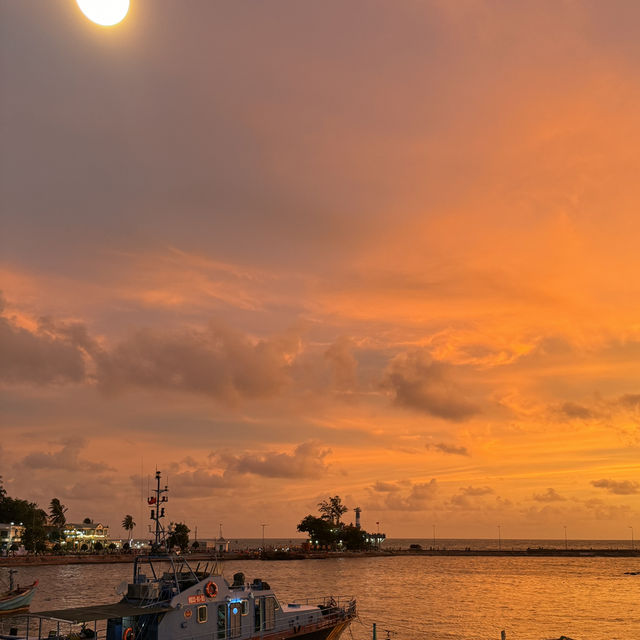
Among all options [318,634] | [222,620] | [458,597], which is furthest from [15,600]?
[458,597]

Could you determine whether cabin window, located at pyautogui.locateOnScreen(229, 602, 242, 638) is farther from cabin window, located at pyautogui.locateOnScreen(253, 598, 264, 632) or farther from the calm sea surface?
the calm sea surface

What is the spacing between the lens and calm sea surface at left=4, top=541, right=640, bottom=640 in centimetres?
6150

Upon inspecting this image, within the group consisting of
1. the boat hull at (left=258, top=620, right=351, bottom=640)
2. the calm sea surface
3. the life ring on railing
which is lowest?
the calm sea surface

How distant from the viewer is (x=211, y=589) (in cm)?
3256

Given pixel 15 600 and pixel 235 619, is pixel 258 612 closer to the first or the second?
pixel 235 619

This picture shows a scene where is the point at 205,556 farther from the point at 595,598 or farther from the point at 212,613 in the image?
the point at 212,613

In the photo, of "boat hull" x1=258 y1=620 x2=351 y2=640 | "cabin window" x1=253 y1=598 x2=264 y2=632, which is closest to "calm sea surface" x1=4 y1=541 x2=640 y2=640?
"boat hull" x1=258 y1=620 x2=351 y2=640

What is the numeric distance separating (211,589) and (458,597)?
215 ft

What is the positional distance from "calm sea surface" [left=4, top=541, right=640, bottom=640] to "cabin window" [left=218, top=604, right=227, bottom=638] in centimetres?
2476

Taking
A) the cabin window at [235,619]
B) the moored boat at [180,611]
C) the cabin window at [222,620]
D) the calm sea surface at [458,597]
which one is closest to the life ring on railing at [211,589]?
the moored boat at [180,611]

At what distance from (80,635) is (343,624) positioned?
704 inches

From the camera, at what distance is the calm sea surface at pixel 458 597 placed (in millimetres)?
61500

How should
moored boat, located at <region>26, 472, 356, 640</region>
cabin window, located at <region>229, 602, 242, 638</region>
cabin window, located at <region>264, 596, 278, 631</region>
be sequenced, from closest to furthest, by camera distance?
moored boat, located at <region>26, 472, 356, 640</region>, cabin window, located at <region>229, 602, 242, 638</region>, cabin window, located at <region>264, 596, 278, 631</region>

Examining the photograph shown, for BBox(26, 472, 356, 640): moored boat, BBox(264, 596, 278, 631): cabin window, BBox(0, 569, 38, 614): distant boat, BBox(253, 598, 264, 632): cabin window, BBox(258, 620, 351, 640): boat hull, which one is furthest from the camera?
BBox(0, 569, 38, 614): distant boat
